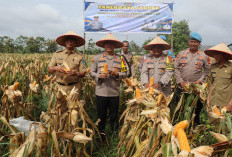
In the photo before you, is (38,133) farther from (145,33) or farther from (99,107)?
(145,33)

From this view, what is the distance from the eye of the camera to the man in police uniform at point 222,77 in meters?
2.37

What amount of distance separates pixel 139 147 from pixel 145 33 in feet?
16.8

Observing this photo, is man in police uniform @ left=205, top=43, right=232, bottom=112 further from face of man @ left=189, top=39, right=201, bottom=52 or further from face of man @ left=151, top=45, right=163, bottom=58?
face of man @ left=151, top=45, right=163, bottom=58

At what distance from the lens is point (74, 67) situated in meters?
2.85

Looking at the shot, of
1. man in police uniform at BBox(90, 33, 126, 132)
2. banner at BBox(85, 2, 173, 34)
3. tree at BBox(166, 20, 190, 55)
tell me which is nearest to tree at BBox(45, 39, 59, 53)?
banner at BBox(85, 2, 173, 34)

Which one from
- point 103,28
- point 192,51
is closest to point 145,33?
point 103,28

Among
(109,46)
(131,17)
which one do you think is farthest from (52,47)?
(109,46)

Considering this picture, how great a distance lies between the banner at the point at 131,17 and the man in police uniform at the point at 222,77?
3.63 metres

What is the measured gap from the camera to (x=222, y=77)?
242 cm

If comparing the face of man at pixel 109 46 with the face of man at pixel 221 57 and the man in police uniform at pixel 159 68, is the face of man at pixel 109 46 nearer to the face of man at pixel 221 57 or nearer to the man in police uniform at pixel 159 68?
the man in police uniform at pixel 159 68

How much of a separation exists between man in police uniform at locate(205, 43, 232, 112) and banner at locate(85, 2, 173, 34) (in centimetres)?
363

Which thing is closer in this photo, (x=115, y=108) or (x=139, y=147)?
(x=139, y=147)

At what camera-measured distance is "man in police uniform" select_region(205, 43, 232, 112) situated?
2365 millimetres

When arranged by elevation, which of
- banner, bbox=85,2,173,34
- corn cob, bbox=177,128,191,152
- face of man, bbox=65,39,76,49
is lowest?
corn cob, bbox=177,128,191,152
